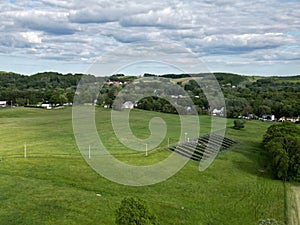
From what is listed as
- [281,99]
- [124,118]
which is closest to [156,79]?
[124,118]

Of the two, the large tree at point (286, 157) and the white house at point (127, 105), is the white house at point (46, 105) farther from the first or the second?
the large tree at point (286, 157)

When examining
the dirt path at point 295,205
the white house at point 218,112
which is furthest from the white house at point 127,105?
the dirt path at point 295,205

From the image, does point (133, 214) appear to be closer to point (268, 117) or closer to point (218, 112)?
point (218, 112)

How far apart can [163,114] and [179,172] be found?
196ft

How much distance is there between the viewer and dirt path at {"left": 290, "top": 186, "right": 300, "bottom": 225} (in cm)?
3123

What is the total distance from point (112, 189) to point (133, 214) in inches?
570

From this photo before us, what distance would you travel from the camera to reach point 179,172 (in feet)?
139

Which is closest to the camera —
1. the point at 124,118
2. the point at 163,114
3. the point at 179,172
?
the point at 179,172

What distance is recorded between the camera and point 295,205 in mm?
35125

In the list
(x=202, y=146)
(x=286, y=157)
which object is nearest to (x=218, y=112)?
(x=202, y=146)

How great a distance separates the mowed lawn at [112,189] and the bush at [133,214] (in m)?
7.18

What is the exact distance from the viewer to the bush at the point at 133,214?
66.5 ft

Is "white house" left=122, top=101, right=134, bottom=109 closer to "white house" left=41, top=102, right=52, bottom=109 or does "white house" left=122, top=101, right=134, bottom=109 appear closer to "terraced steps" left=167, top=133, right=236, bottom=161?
"white house" left=41, top=102, right=52, bottom=109

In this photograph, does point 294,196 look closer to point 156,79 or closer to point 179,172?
point 179,172
